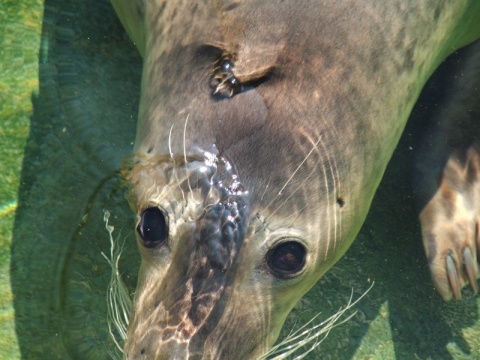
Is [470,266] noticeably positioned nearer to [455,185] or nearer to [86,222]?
[455,185]

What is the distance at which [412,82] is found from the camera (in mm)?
2922

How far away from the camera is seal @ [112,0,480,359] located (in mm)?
2398

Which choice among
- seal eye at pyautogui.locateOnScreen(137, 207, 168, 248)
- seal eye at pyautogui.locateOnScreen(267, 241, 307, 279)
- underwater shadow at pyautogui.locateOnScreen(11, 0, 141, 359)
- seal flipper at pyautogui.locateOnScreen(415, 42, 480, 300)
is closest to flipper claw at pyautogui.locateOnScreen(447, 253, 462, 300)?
seal flipper at pyautogui.locateOnScreen(415, 42, 480, 300)

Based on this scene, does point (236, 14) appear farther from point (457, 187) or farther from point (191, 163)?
point (457, 187)

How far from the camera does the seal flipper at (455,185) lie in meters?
3.37

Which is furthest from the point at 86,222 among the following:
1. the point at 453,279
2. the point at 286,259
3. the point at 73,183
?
the point at 453,279

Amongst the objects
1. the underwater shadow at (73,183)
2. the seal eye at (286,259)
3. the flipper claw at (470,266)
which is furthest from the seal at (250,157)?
the flipper claw at (470,266)

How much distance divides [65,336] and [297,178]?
50.5 inches

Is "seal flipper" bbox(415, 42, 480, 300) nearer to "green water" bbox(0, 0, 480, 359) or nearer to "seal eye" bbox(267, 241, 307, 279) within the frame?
"green water" bbox(0, 0, 480, 359)

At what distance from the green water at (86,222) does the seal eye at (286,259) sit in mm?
770

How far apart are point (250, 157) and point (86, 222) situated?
3.85 feet

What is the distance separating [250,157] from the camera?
7.97 ft

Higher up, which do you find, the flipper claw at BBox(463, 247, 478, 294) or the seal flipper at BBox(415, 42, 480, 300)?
the seal flipper at BBox(415, 42, 480, 300)

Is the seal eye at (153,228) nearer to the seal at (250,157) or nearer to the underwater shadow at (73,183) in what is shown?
the seal at (250,157)
